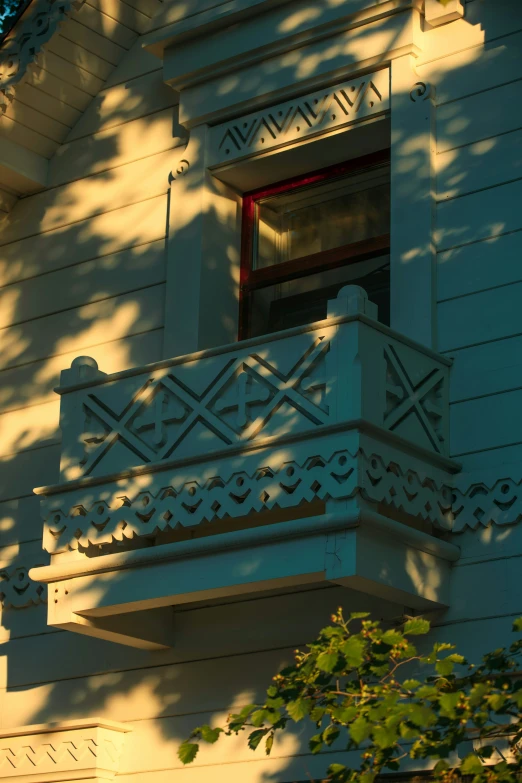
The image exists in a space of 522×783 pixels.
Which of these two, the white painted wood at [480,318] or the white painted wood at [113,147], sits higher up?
the white painted wood at [113,147]

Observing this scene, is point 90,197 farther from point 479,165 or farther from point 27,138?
point 479,165

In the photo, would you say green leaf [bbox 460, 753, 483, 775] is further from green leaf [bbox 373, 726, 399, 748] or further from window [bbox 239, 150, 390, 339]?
window [bbox 239, 150, 390, 339]

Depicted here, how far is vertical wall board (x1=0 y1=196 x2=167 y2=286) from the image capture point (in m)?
10.3

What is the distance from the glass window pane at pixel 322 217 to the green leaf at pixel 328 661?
3.97 metres

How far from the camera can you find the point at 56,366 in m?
10.3

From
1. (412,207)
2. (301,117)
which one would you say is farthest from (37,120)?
(412,207)

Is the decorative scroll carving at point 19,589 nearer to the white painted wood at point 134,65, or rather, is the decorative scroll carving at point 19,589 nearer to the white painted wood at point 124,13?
the white painted wood at point 134,65

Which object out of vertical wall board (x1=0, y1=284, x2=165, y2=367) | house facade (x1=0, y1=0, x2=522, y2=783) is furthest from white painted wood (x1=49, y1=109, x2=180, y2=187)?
vertical wall board (x1=0, y1=284, x2=165, y2=367)

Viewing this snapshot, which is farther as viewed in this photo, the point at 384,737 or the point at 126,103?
the point at 126,103

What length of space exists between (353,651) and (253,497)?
2.10 m

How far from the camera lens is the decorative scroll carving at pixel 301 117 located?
9461 mm

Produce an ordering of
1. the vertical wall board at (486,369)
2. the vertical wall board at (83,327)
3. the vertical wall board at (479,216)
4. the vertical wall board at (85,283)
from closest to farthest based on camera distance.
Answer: the vertical wall board at (486,369)
the vertical wall board at (479,216)
the vertical wall board at (83,327)
the vertical wall board at (85,283)

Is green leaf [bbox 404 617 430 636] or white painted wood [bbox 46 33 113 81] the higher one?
white painted wood [bbox 46 33 113 81]

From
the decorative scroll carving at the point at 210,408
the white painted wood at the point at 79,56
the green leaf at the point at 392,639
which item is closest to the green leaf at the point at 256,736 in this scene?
the green leaf at the point at 392,639
